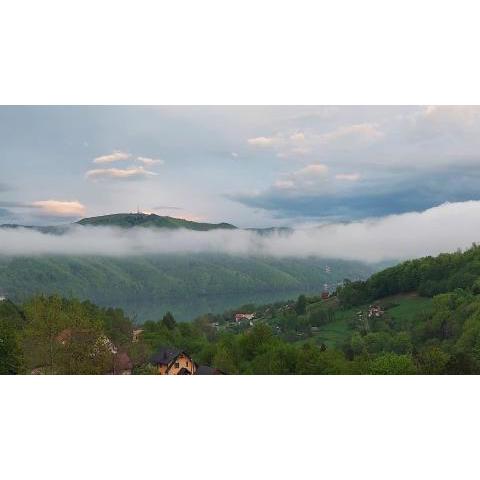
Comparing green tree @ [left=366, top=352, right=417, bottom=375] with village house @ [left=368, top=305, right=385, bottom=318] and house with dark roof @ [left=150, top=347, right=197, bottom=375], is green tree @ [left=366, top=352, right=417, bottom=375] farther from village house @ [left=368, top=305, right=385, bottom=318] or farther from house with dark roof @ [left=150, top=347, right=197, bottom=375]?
house with dark roof @ [left=150, top=347, right=197, bottom=375]

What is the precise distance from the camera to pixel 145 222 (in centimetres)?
990

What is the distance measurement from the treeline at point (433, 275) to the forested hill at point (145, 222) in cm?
294

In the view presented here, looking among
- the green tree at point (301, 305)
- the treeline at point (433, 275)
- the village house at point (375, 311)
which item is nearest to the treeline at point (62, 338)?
the green tree at point (301, 305)

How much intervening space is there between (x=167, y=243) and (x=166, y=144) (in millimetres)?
1835

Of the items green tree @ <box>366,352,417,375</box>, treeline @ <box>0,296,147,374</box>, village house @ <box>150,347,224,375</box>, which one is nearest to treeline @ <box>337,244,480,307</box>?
green tree @ <box>366,352,417,375</box>

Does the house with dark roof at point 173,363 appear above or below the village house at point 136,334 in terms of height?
below

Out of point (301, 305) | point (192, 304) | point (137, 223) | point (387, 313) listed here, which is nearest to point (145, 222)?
point (137, 223)

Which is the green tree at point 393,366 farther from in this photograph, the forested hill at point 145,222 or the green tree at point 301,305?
the forested hill at point 145,222

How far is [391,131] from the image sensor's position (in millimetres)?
9211

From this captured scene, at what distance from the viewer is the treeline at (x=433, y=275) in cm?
962

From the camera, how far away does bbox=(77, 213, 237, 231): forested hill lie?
32.0 feet

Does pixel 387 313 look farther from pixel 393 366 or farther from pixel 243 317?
pixel 243 317

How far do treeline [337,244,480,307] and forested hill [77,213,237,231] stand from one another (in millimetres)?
2938
